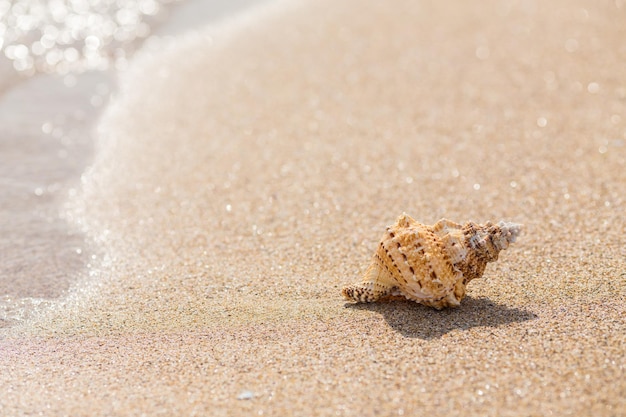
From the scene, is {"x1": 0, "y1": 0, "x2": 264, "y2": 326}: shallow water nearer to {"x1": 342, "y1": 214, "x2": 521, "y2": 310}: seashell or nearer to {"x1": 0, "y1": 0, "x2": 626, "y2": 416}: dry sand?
{"x1": 0, "y1": 0, "x2": 626, "y2": 416}: dry sand

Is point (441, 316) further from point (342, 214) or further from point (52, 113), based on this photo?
point (52, 113)

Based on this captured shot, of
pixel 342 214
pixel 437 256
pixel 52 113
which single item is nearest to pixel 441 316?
pixel 437 256

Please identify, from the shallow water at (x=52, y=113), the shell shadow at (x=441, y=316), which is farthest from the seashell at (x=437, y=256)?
the shallow water at (x=52, y=113)

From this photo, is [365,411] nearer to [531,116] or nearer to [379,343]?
[379,343]

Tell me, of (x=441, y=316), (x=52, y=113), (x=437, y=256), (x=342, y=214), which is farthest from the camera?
(x=52, y=113)

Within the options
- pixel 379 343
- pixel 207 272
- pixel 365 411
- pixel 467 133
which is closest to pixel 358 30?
pixel 467 133

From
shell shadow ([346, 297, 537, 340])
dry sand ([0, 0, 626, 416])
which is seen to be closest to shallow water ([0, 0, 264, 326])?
dry sand ([0, 0, 626, 416])
